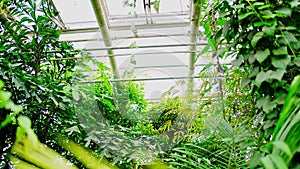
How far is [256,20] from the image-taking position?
1.05 meters

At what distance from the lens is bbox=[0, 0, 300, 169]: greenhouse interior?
3.13ft

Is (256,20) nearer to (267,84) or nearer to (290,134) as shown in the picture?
(267,84)

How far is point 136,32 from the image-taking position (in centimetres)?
431

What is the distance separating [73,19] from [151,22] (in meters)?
1.12

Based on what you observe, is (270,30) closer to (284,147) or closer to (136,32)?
(284,147)

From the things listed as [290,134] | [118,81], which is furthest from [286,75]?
[118,81]

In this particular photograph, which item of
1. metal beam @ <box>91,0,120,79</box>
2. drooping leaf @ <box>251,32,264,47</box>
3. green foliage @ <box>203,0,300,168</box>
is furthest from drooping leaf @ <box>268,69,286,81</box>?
metal beam @ <box>91,0,120,79</box>

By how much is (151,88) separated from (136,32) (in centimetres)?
132

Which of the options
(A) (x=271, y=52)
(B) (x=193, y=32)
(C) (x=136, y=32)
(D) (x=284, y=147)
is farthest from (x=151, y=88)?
(D) (x=284, y=147)

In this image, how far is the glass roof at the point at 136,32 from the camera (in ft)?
13.3

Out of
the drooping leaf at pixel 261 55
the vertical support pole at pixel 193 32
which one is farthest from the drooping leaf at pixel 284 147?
the vertical support pole at pixel 193 32

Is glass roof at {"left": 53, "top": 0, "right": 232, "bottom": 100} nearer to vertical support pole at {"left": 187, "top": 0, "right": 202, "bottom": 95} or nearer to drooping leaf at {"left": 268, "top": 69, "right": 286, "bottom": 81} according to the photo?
vertical support pole at {"left": 187, "top": 0, "right": 202, "bottom": 95}

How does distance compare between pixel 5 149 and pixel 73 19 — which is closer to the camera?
pixel 5 149

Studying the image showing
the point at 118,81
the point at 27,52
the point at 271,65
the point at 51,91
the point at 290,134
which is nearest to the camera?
the point at 290,134
